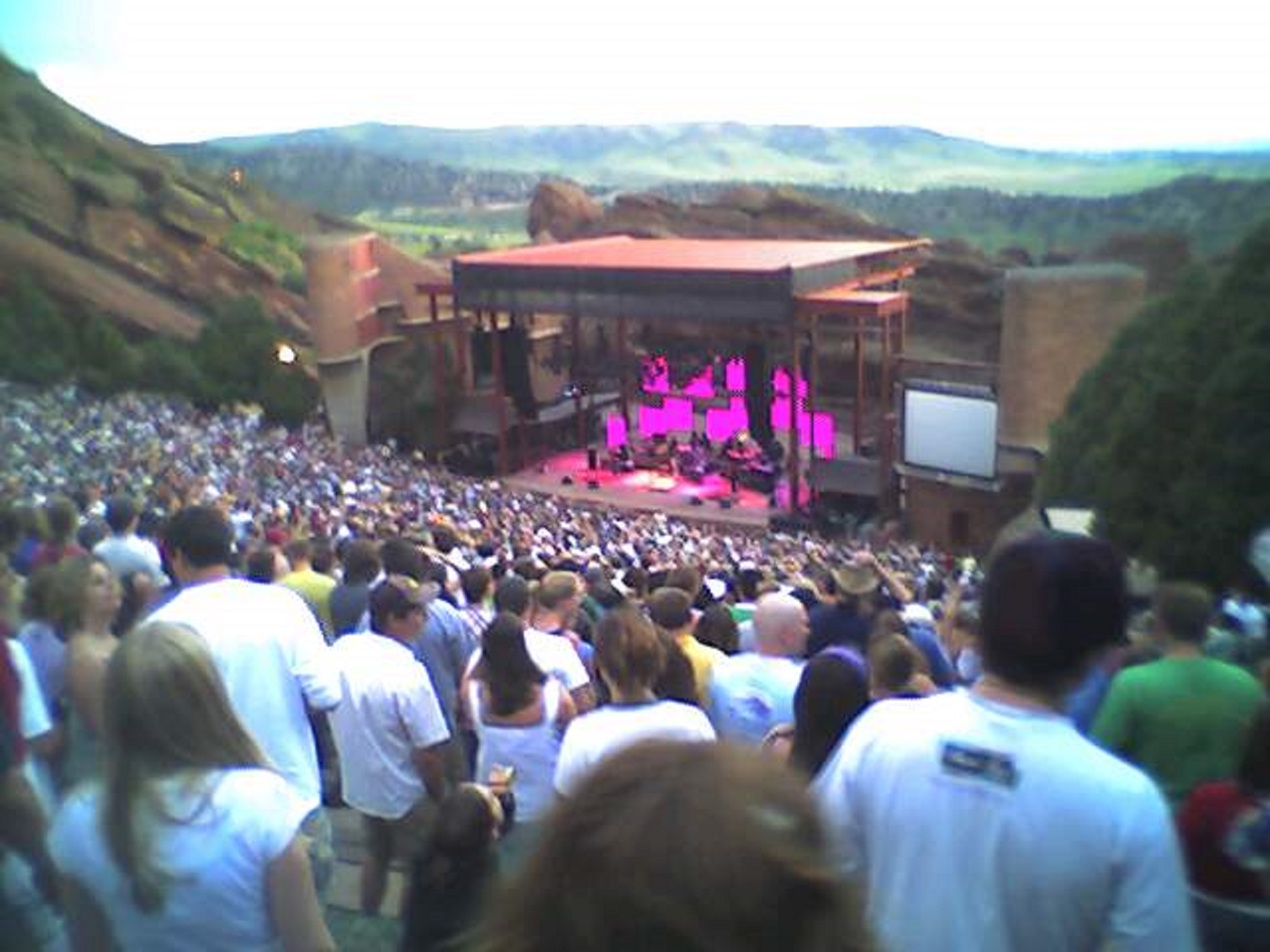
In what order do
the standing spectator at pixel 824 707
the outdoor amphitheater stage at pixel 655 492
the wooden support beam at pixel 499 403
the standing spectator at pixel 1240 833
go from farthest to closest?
the wooden support beam at pixel 499 403
the outdoor amphitheater stage at pixel 655 492
the standing spectator at pixel 824 707
the standing spectator at pixel 1240 833

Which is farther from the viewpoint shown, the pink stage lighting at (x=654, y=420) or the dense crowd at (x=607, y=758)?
the pink stage lighting at (x=654, y=420)

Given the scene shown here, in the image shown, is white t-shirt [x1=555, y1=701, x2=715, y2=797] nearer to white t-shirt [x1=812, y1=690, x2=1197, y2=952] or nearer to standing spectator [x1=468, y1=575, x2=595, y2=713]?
standing spectator [x1=468, y1=575, x2=595, y2=713]

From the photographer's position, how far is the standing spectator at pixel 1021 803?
1691 millimetres

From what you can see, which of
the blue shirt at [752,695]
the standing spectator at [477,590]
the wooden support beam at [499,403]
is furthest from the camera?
the wooden support beam at [499,403]

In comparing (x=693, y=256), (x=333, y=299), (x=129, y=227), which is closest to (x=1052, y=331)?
(x=693, y=256)

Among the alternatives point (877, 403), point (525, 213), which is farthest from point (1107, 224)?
point (525, 213)

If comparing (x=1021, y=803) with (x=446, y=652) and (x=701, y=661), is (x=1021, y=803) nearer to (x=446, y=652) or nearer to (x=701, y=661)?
(x=701, y=661)

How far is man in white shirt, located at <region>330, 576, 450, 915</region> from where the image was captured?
359 cm

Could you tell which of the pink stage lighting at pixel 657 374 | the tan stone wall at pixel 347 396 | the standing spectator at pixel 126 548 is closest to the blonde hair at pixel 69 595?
the standing spectator at pixel 126 548

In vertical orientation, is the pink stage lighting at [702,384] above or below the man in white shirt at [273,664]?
below

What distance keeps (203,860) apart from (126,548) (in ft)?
9.85

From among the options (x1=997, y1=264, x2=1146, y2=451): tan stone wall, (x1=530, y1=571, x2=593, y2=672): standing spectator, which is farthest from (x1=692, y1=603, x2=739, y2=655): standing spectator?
(x1=997, y1=264, x2=1146, y2=451): tan stone wall

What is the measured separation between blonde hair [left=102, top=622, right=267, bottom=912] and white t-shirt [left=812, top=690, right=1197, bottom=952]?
0.95 metres

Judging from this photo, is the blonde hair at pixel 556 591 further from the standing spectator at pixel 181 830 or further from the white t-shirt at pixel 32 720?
the standing spectator at pixel 181 830
